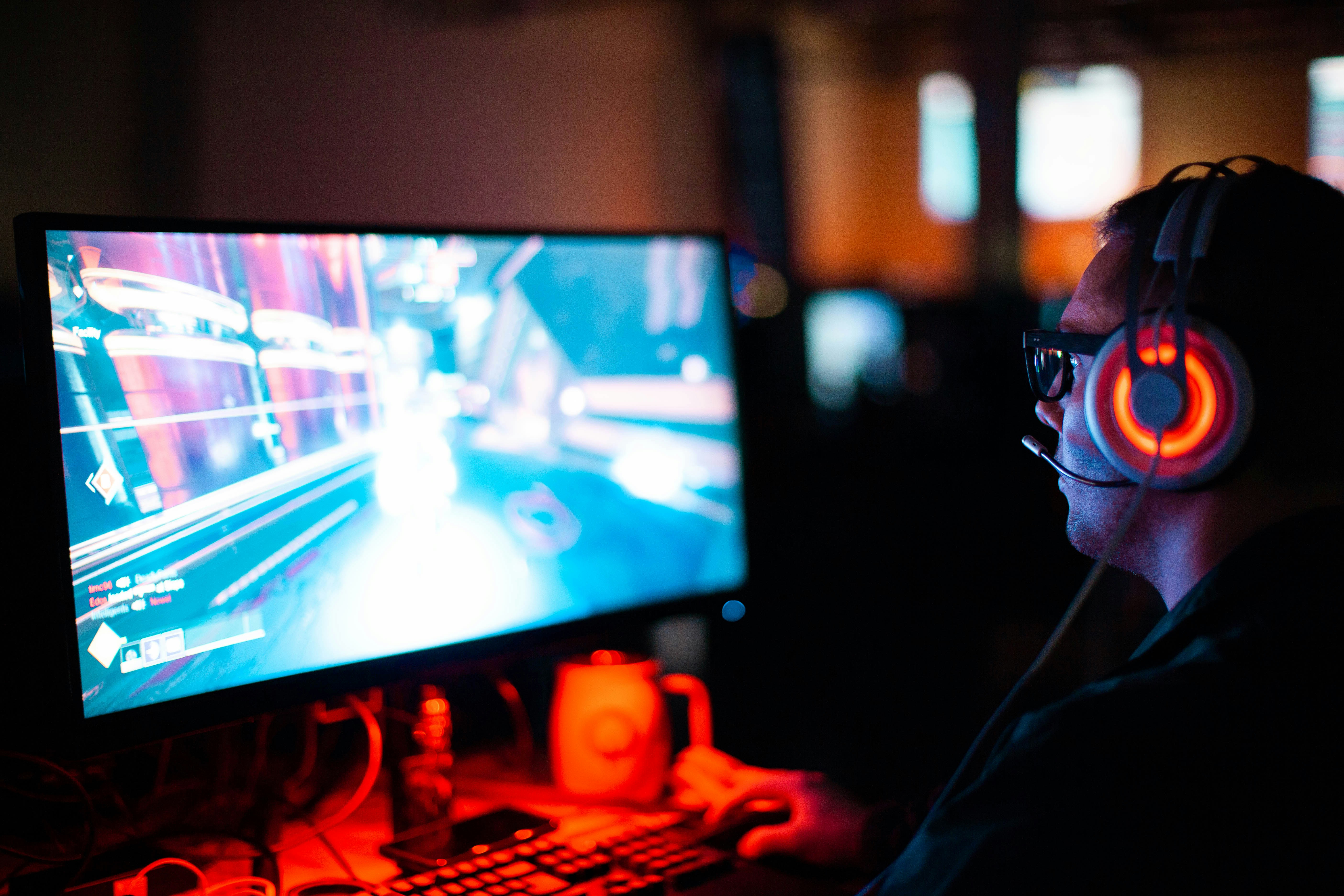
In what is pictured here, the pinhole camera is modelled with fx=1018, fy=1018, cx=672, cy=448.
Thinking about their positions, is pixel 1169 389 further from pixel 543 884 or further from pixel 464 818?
pixel 464 818

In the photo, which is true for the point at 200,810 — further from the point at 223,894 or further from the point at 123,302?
the point at 123,302

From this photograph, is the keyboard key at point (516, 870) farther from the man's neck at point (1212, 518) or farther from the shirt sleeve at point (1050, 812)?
the man's neck at point (1212, 518)

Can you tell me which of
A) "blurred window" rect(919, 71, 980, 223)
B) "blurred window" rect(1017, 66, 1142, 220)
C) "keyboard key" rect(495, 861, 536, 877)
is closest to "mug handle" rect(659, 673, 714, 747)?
"keyboard key" rect(495, 861, 536, 877)

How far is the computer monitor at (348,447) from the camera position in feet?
2.79

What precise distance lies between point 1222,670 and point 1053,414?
355 mm

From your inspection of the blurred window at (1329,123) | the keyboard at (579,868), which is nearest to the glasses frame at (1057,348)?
the keyboard at (579,868)

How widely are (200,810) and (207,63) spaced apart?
0.91m

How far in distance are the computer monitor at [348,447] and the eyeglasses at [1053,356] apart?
0.43 m

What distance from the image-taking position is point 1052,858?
0.60 m

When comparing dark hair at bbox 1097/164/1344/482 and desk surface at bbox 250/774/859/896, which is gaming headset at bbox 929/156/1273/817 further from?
desk surface at bbox 250/774/859/896

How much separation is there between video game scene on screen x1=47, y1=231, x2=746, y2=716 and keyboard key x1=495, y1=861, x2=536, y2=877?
239 mm

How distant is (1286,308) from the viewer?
71cm

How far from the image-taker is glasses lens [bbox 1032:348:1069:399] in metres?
0.89

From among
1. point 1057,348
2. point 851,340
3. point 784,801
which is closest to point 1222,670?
point 1057,348
